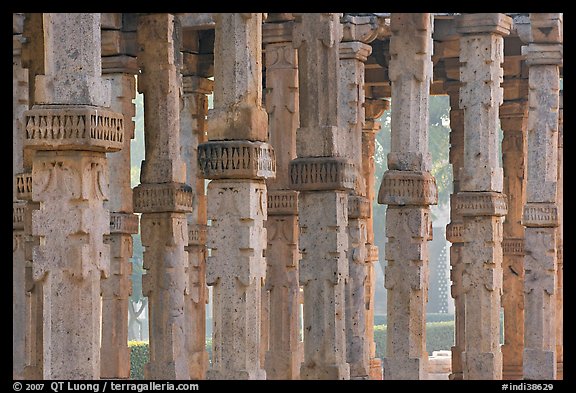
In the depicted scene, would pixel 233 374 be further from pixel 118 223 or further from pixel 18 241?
pixel 118 223

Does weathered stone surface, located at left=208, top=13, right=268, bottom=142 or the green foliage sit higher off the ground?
weathered stone surface, located at left=208, top=13, right=268, bottom=142

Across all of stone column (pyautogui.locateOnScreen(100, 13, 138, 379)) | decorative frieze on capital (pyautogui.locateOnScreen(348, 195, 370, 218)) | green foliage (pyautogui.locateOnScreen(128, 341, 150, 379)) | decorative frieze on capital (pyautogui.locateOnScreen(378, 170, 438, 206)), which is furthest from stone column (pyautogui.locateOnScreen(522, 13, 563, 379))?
green foliage (pyautogui.locateOnScreen(128, 341, 150, 379))

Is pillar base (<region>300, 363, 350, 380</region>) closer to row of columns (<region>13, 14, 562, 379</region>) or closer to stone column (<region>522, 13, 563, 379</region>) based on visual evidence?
row of columns (<region>13, 14, 562, 379</region>)

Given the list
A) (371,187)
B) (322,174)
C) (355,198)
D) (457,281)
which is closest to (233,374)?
(322,174)

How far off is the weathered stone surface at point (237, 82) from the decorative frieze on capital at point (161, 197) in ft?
9.95

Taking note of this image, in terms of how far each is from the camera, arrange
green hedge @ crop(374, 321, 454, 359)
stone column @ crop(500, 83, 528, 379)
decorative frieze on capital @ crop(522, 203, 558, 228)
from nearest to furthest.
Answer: decorative frieze on capital @ crop(522, 203, 558, 228)
stone column @ crop(500, 83, 528, 379)
green hedge @ crop(374, 321, 454, 359)

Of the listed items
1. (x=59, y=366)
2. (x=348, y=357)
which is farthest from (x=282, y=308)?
(x=59, y=366)

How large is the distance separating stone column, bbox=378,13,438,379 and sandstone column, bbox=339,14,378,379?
537 mm

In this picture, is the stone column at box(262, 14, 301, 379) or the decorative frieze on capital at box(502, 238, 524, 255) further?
the decorative frieze on capital at box(502, 238, 524, 255)

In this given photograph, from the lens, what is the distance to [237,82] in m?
13.4

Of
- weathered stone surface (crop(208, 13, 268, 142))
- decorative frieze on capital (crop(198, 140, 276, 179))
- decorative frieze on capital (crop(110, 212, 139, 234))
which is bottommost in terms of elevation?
decorative frieze on capital (crop(110, 212, 139, 234))

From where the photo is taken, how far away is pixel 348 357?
60.1 feet

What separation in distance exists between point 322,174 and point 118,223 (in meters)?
3.60

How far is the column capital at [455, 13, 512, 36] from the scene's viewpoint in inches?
758
